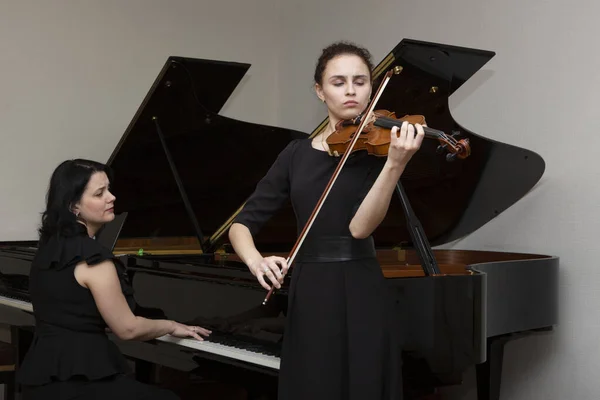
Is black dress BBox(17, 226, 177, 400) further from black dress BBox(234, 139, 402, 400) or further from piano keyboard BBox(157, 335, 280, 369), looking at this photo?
black dress BBox(234, 139, 402, 400)

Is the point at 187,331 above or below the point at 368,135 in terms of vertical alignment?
below

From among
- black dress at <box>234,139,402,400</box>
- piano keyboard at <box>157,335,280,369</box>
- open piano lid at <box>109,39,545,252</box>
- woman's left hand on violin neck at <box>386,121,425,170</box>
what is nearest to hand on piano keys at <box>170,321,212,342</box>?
piano keyboard at <box>157,335,280,369</box>

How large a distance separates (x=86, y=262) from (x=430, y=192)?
1778 millimetres

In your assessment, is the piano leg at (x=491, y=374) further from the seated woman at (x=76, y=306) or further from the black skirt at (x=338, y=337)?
the black skirt at (x=338, y=337)

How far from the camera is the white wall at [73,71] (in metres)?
5.13

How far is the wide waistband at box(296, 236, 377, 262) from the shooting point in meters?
1.84

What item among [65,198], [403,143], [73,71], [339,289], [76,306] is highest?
[73,71]

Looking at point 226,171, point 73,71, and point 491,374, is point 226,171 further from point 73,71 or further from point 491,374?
point 73,71

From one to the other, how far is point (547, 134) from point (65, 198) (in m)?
2.52

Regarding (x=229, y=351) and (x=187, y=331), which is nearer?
(x=229, y=351)

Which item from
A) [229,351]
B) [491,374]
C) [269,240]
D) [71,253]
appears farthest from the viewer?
[269,240]

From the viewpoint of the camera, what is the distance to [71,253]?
257 centimetres

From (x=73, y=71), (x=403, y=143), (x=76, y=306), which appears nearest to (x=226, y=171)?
(x=76, y=306)

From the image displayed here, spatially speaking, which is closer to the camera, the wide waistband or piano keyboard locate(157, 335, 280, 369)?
the wide waistband
